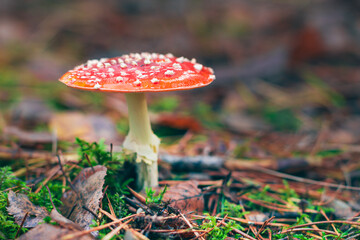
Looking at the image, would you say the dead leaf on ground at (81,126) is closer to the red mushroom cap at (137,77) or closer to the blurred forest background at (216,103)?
the blurred forest background at (216,103)

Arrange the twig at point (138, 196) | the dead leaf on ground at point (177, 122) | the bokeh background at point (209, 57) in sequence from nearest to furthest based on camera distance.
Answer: the twig at point (138, 196)
the dead leaf on ground at point (177, 122)
the bokeh background at point (209, 57)

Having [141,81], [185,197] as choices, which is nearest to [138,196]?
[185,197]

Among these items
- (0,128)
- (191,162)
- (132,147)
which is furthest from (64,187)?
(0,128)

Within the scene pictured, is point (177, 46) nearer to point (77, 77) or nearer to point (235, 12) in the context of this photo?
point (235, 12)

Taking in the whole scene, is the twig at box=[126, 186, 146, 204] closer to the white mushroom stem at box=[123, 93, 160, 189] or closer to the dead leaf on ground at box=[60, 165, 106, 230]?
the white mushroom stem at box=[123, 93, 160, 189]

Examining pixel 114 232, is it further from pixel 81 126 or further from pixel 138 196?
pixel 81 126

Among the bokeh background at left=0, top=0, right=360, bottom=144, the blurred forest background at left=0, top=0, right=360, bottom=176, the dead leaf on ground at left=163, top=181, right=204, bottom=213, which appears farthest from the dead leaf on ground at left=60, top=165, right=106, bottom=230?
the bokeh background at left=0, top=0, right=360, bottom=144

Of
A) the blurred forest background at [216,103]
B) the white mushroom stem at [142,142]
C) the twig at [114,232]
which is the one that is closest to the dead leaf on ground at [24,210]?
the blurred forest background at [216,103]

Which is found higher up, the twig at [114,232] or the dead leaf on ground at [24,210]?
the dead leaf on ground at [24,210]
